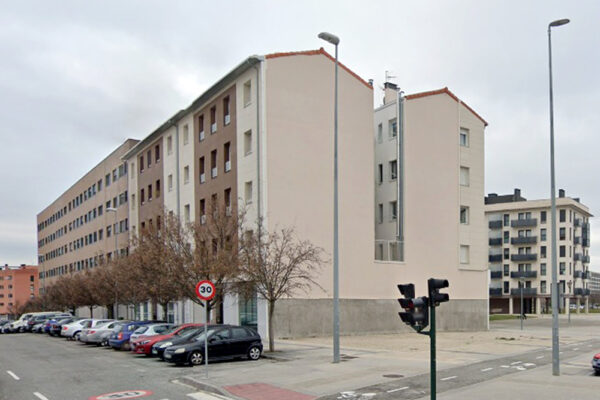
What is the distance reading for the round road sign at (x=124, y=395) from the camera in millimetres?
13741

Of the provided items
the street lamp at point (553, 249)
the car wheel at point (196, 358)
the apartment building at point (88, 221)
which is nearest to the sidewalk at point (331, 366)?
the car wheel at point (196, 358)

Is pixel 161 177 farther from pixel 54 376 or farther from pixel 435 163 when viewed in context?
pixel 54 376

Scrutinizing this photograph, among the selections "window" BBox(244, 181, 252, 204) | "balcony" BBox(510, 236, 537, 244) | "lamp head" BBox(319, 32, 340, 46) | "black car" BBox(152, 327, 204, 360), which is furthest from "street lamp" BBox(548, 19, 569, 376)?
"balcony" BBox(510, 236, 537, 244)

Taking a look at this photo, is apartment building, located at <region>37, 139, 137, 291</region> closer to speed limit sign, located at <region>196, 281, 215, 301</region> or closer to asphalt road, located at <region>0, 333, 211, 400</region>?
asphalt road, located at <region>0, 333, 211, 400</region>

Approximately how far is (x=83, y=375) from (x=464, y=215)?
31201mm

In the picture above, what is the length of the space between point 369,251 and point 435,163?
29.6 ft

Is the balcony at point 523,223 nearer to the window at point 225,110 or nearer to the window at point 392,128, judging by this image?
the window at point 392,128

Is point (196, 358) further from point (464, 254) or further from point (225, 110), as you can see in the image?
point (464, 254)

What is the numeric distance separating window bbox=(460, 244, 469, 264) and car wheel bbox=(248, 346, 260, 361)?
24756mm

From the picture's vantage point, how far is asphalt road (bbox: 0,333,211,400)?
1455 centimetres

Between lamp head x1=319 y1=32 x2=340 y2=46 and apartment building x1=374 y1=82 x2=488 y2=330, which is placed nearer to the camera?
lamp head x1=319 y1=32 x2=340 y2=46

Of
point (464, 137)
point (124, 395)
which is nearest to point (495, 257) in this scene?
point (464, 137)

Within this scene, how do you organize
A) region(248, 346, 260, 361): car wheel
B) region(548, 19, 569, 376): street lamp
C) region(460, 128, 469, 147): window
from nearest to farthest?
region(548, 19, 569, 376): street lamp → region(248, 346, 260, 361): car wheel → region(460, 128, 469, 147): window

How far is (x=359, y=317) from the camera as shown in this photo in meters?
34.8
